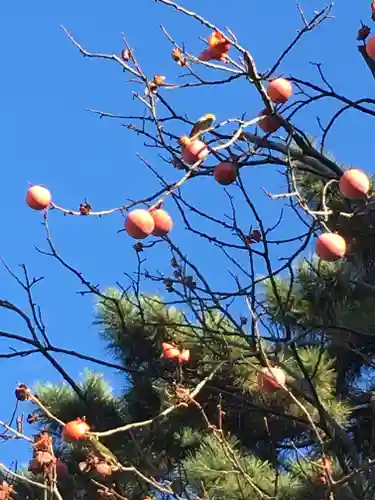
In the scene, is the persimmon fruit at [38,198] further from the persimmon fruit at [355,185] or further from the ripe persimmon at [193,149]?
the persimmon fruit at [355,185]

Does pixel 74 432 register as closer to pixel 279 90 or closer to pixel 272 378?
pixel 272 378

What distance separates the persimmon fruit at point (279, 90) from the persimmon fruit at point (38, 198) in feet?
1.79

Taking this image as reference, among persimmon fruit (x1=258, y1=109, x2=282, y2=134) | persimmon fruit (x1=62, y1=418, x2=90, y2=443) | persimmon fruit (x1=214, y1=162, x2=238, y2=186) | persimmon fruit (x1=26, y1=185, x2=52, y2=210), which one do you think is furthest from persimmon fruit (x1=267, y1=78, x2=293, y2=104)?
persimmon fruit (x1=62, y1=418, x2=90, y2=443)

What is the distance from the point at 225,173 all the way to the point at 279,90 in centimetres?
22

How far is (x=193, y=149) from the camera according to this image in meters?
2.12

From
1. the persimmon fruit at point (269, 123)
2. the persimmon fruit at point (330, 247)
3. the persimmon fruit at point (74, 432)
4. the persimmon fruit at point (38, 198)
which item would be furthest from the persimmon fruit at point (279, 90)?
the persimmon fruit at point (74, 432)

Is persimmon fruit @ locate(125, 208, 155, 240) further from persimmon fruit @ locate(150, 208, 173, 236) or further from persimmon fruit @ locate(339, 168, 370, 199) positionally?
persimmon fruit @ locate(339, 168, 370, 199)

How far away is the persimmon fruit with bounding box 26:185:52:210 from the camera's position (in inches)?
89.7

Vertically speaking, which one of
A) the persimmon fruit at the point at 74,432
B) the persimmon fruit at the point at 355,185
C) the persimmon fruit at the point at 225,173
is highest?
the persimmon fruit at the point at 225,173

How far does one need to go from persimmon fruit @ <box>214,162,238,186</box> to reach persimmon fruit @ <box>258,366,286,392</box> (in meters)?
0.44

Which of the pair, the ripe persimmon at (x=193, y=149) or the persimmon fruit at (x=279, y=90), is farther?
the persimmon fruit at (x=279, y=90)

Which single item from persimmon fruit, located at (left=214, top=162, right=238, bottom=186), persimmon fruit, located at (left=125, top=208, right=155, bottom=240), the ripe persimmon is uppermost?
persimmon fruit, located at (left=214, top=162, right=238, bottom=186)

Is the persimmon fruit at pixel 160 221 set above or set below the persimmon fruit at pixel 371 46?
below

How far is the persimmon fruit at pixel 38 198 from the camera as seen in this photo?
2.28 metres
